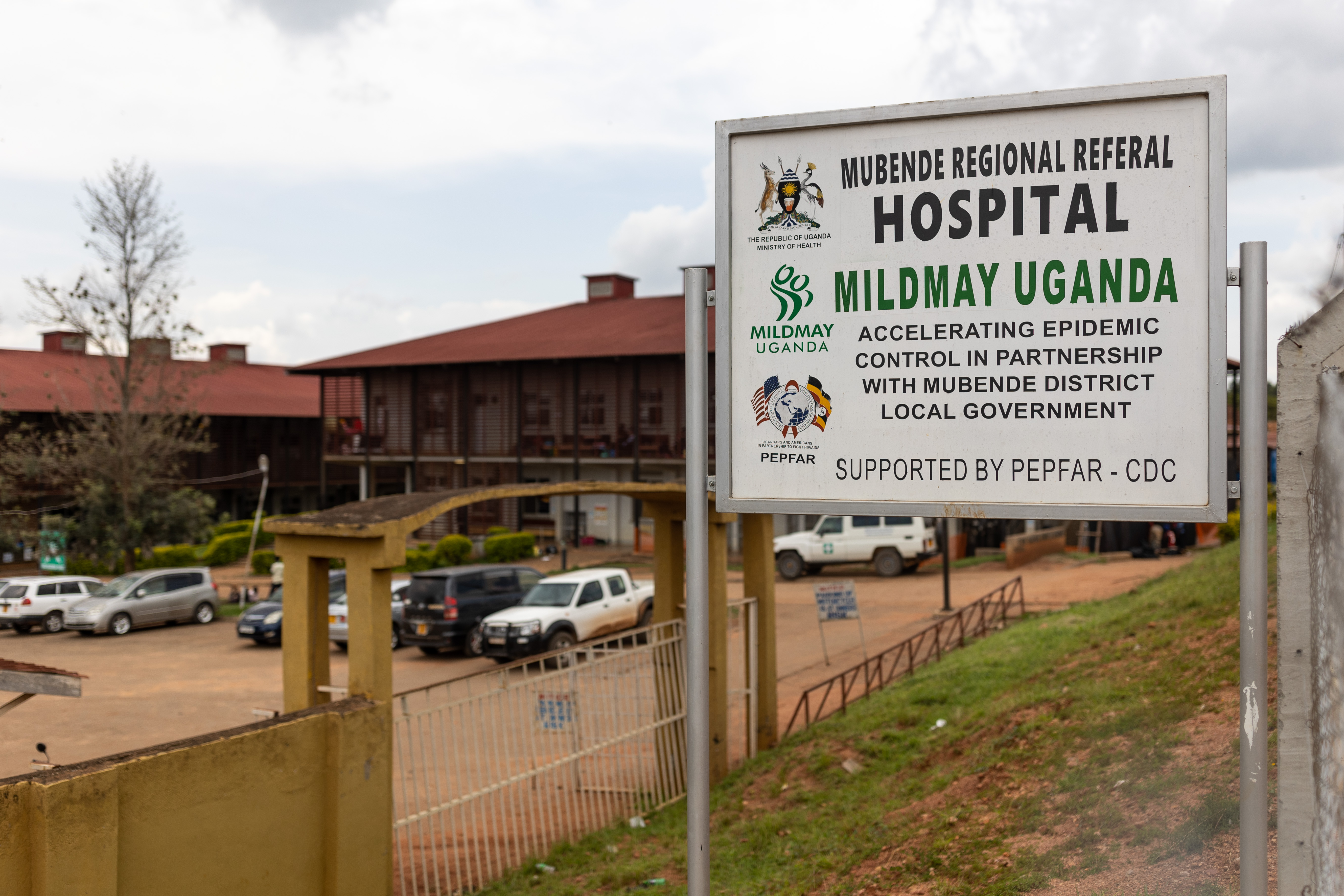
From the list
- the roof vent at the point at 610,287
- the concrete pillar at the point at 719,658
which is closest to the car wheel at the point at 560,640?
the concrete pillar at the point at 719,658

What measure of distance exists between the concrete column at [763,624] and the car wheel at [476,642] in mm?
8546

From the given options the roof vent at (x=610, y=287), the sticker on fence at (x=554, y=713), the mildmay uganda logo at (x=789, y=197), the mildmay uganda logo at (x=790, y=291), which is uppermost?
the roof vent at (x=610, y=287)

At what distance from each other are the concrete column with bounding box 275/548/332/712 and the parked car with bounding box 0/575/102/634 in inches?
800

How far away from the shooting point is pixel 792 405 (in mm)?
3643

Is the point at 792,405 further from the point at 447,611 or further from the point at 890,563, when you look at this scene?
the point at 890,563

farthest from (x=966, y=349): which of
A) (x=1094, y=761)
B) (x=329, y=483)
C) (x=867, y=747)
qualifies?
(x=329, y=483)

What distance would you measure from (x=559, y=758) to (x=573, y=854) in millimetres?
742

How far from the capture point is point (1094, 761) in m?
6.88

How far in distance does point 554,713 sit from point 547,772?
0.46 metres

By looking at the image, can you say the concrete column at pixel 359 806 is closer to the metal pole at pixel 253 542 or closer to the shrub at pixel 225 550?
the metal pole at pixel 253 542

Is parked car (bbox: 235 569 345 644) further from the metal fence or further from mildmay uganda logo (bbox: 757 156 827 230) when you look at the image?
mildmay uganda logo (bbox: 757 156 827 230)

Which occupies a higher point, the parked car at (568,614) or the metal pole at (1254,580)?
the metal pole at (1254,580)

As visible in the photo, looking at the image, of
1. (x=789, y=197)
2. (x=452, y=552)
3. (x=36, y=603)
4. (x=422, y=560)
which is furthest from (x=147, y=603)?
(x=789, y=197)

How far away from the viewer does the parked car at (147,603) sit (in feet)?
76.5
